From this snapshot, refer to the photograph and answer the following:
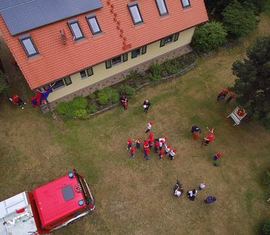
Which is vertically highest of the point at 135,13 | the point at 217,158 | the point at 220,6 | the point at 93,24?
the point at 93,24

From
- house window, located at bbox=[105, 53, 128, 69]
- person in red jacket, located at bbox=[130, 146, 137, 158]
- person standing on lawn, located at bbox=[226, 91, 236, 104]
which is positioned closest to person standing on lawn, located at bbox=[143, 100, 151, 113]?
person in red jacket, located at bbox=[130, 146, 137, 158]

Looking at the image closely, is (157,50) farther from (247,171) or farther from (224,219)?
(224,219)

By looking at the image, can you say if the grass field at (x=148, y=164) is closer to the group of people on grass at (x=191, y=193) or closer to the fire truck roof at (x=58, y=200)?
the group of people on grass at (x=191, y=193)

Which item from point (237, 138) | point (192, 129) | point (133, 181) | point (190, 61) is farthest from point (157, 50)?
point (133, 181)

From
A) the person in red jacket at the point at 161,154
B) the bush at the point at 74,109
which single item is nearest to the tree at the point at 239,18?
the person in red jacket at the point at 161,154

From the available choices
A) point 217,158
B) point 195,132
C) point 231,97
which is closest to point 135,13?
point 195,132

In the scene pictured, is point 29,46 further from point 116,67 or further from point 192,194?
point 192,194
